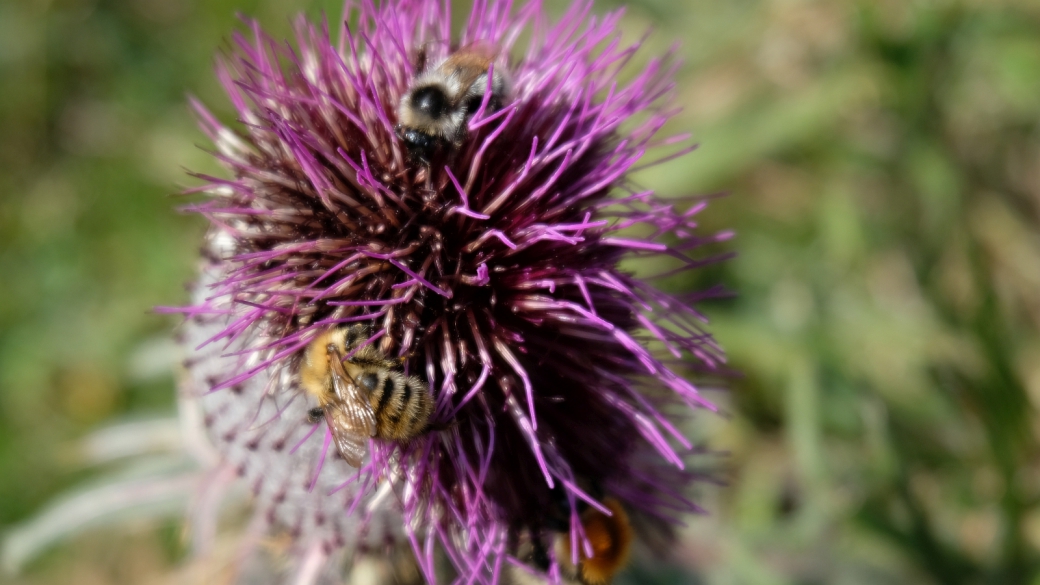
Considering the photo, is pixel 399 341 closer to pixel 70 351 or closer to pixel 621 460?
pixel 621 460

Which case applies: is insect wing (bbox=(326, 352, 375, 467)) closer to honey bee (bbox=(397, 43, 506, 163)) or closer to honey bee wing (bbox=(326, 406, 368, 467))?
honey bee wing (bbox=(326, 406, 368, 467))

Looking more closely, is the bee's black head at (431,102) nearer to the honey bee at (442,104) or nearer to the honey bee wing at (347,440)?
the honey bee at (442,104)

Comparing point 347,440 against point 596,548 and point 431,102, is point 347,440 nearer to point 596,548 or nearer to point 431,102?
point 596,548

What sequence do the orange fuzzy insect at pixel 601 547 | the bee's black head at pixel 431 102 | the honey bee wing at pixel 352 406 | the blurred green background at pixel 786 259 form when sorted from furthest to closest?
the blurred green background at pixel 786 259 < the orange fuzzy insect at pixel 601 547 < the bee's black head at pixel 431 102 < the honey bee wing at pixel 352 406

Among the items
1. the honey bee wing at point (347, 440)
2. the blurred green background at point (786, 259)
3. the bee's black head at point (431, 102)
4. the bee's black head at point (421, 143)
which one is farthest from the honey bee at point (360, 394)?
the blurred green background at point (786, 259)

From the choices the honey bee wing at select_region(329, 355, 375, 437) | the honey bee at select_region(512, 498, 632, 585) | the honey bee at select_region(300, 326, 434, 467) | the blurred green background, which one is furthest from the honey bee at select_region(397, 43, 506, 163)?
the blurred green background

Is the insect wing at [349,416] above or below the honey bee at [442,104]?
below
